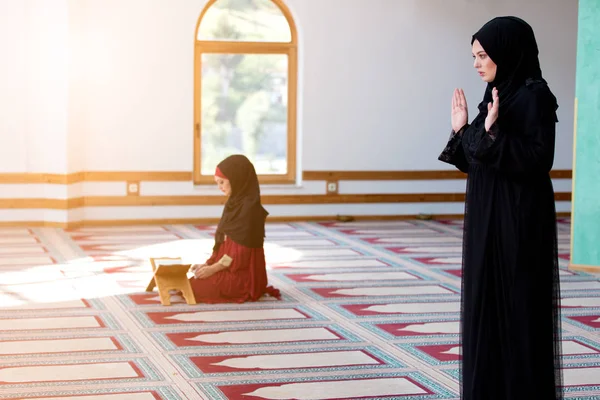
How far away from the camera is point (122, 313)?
552 cm

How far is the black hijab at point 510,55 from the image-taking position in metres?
2.97

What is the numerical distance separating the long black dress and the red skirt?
2783 mm

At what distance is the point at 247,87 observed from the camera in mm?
9625

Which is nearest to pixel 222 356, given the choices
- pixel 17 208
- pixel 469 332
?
pixel 469 332

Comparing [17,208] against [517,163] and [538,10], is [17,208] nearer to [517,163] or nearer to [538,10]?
[538,10]

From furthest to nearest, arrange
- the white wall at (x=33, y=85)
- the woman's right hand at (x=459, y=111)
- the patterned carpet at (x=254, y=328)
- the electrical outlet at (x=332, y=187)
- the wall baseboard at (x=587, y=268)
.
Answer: the electrical outlet at (x=332, y=187) → the white wall at (x=33, y=85) → the wall baseboard at (x=587, y=268) → the patterned carpet at (x=254, y=328) → the woman's right hand at (x=459, y=111)

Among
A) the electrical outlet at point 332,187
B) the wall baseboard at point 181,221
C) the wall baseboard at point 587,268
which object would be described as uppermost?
the electrical outlet at point 332,187

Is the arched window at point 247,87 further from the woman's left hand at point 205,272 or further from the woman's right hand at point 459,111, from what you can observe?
the woman's right hand at point 459,111

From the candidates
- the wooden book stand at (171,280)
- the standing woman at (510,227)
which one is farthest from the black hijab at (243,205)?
the standing woman at (510,227)

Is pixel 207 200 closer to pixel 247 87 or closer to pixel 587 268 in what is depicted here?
pixel 247 87

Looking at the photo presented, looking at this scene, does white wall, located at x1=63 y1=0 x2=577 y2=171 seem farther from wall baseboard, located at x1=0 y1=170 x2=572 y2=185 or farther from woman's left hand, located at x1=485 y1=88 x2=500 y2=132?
woman's left hand, located at x1=485 y1=88 x2=500 y2=132

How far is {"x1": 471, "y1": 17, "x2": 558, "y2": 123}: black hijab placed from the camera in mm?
2967

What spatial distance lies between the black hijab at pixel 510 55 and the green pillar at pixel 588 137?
404 centimetres

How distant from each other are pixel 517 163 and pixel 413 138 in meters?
6.99
